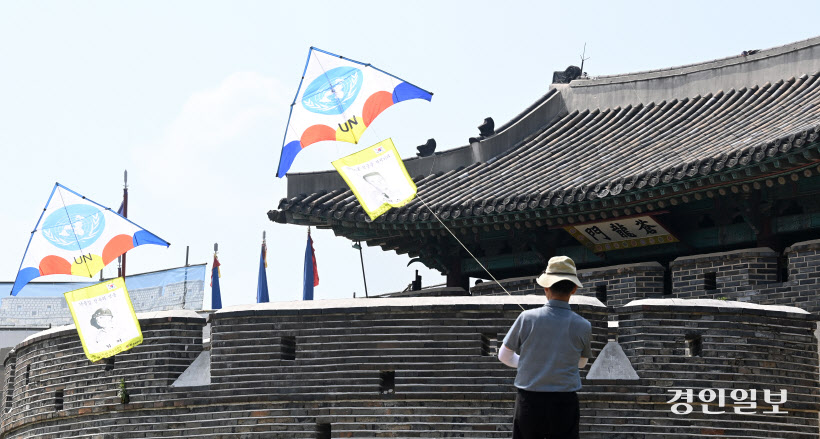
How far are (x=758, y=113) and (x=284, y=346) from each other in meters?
6.79

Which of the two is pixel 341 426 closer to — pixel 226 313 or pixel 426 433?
pixel 426 433

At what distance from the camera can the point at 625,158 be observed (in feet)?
54.0

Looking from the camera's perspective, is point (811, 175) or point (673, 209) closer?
point (811, 175)

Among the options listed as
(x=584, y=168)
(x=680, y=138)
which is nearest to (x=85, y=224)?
(x=584, y=168)

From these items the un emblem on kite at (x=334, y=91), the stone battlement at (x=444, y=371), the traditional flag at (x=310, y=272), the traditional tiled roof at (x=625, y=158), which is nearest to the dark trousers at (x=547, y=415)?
the stone battlement at (x=444, y=371)

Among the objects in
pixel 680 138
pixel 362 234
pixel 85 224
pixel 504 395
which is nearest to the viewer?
pixel 504 395

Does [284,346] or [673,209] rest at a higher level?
[673,209]

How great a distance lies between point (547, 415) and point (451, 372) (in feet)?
17.2

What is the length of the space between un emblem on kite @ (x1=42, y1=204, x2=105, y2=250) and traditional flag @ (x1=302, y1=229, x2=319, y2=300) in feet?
29.8

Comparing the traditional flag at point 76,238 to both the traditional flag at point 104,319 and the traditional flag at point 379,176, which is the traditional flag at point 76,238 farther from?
the traditional flag at point 379,176

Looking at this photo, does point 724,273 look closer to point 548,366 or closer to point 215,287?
point 548,366

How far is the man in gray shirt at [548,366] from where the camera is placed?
7012mm

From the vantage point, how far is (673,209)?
50.4 feet

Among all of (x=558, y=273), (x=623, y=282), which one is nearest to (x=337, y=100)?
(x=623, y=282)
